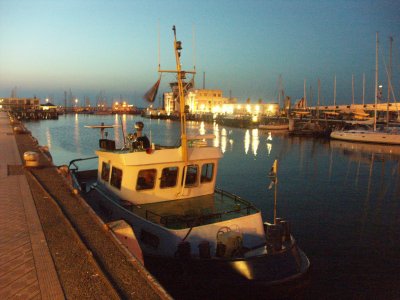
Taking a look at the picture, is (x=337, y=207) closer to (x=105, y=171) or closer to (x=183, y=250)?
(x=105, y=171)

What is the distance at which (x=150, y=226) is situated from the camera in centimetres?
1045

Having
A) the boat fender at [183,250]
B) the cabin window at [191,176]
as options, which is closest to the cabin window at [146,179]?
the cabin window at [191,176]

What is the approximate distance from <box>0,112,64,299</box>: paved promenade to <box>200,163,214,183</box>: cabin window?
5.48 m

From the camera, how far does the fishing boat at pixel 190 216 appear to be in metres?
9.32

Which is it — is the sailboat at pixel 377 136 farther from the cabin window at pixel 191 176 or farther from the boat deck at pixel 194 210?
the cabin window at pixel 191 176

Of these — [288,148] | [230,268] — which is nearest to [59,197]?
[230,268]

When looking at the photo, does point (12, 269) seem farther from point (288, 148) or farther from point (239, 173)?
point (288, 148)

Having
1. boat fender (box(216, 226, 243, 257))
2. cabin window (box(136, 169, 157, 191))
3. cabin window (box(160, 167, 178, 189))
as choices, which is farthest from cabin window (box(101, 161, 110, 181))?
boat fender (box(216, 226, 243, 257))

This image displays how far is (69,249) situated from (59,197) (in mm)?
4809

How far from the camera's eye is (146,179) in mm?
11906

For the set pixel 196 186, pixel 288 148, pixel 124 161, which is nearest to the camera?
pixel 124 161

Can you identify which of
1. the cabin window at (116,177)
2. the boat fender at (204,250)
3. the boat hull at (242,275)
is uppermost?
the cabin window at (116,177)

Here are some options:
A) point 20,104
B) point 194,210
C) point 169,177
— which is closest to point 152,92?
point 169,177

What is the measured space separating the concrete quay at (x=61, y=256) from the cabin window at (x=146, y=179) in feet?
6.20
